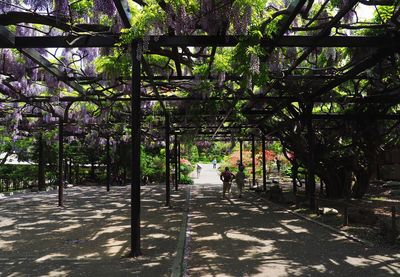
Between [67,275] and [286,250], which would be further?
[286,250]

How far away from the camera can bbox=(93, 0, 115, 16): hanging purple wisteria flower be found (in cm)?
660

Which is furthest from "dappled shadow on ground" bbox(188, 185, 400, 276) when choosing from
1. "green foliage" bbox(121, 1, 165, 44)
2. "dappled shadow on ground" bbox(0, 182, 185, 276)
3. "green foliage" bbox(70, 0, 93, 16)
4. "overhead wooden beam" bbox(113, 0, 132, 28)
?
"green foliage" bbox(70, 0, 93, 16)

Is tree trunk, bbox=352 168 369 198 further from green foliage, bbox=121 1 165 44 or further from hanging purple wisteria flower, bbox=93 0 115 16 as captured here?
hanging purple wisteria flower, bbox=93 0 115 16

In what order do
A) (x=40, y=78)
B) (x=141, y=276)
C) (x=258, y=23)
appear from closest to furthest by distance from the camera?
(x=141, y=276)
(x=258, y=23)
(x=40, y=78)

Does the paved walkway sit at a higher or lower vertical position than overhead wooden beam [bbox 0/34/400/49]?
lower

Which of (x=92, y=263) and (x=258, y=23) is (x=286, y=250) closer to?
(x=92, y=263)

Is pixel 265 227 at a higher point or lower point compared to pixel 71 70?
lower

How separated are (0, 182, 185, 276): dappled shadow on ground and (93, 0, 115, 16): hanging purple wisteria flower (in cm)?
377

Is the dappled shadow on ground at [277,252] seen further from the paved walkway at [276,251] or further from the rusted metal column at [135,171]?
the rusted metal column at [135,171]

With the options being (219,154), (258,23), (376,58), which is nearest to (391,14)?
(376,58)

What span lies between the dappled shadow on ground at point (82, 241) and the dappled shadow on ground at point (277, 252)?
2.02ft

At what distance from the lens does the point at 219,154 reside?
198ft

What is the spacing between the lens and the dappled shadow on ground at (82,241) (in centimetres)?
656

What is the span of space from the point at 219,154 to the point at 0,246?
52.4m
